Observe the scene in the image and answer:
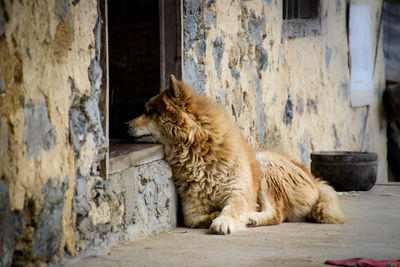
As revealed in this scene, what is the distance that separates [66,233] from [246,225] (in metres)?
1.85

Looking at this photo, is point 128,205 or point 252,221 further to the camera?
point 252,221

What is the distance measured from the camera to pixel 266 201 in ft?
16.1

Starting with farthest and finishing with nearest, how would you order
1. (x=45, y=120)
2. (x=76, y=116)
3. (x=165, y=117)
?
(x=165, y=117) → (x=76, y=116) → (x=45, y=120)

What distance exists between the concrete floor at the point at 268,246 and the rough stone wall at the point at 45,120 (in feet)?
1.34

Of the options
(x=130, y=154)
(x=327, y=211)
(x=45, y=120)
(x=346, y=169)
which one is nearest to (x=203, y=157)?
→ (x=130, y=154)

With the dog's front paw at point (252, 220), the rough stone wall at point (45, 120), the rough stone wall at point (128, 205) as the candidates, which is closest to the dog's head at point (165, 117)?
the rough stone wall at point (128, 205)

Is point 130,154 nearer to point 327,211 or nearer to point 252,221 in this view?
point 252,221

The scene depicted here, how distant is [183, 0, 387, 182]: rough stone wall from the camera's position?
17.1 ft

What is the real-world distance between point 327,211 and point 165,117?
1.56 m

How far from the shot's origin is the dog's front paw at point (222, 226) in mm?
4250

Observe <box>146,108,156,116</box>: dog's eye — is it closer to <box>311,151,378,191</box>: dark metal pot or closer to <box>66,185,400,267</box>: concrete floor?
<box>66,185,400,267</box>: concrete floor

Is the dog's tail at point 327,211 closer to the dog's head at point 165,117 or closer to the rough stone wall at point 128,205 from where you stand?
the rough stone wall at point 128,205

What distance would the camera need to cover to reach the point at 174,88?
14.6 ft

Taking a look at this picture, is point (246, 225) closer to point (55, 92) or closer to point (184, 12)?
point (184, 12)
